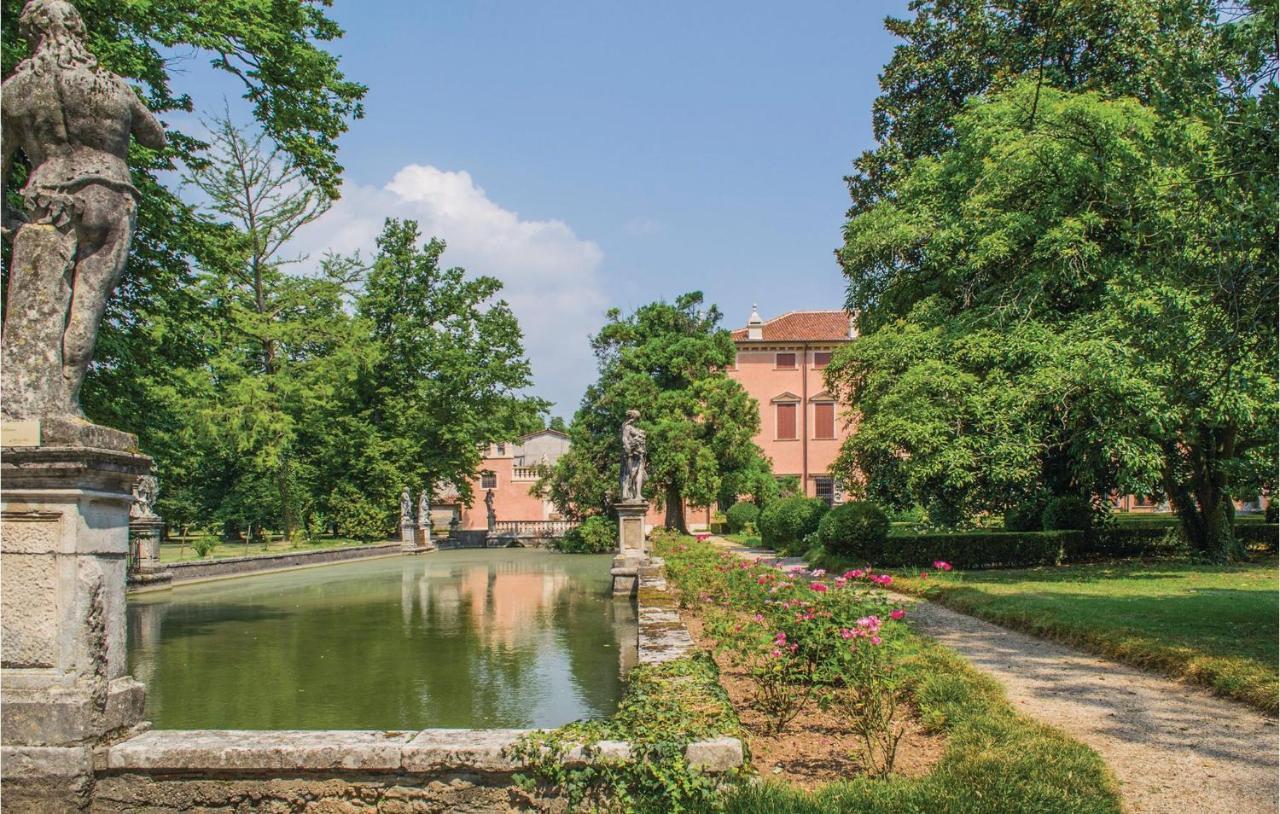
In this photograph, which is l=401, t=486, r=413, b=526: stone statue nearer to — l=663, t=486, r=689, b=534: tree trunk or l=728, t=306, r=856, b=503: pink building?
l=663, t=486, r=689, b=534: tree trunk

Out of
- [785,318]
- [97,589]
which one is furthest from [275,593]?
[785,318]

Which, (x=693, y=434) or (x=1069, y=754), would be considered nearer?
(x=1069, y=754)

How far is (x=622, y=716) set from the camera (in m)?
4.27

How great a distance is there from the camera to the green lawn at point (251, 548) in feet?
78.8

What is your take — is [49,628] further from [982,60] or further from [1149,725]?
[982,60]

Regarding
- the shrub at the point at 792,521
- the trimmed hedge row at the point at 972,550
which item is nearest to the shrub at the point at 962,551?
the trimmed hedge row at the point at 972,550

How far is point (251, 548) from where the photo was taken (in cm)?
2725

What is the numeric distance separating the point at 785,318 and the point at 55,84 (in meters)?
42.7

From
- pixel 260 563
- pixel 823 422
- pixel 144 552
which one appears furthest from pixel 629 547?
pixel 823 422

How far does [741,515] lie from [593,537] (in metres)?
7.74

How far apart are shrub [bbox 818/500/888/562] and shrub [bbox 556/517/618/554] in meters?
13.3

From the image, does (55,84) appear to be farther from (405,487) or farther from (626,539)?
(405,487)

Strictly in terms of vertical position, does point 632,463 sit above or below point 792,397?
below

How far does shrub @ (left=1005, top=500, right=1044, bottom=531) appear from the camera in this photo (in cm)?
→ 1939
